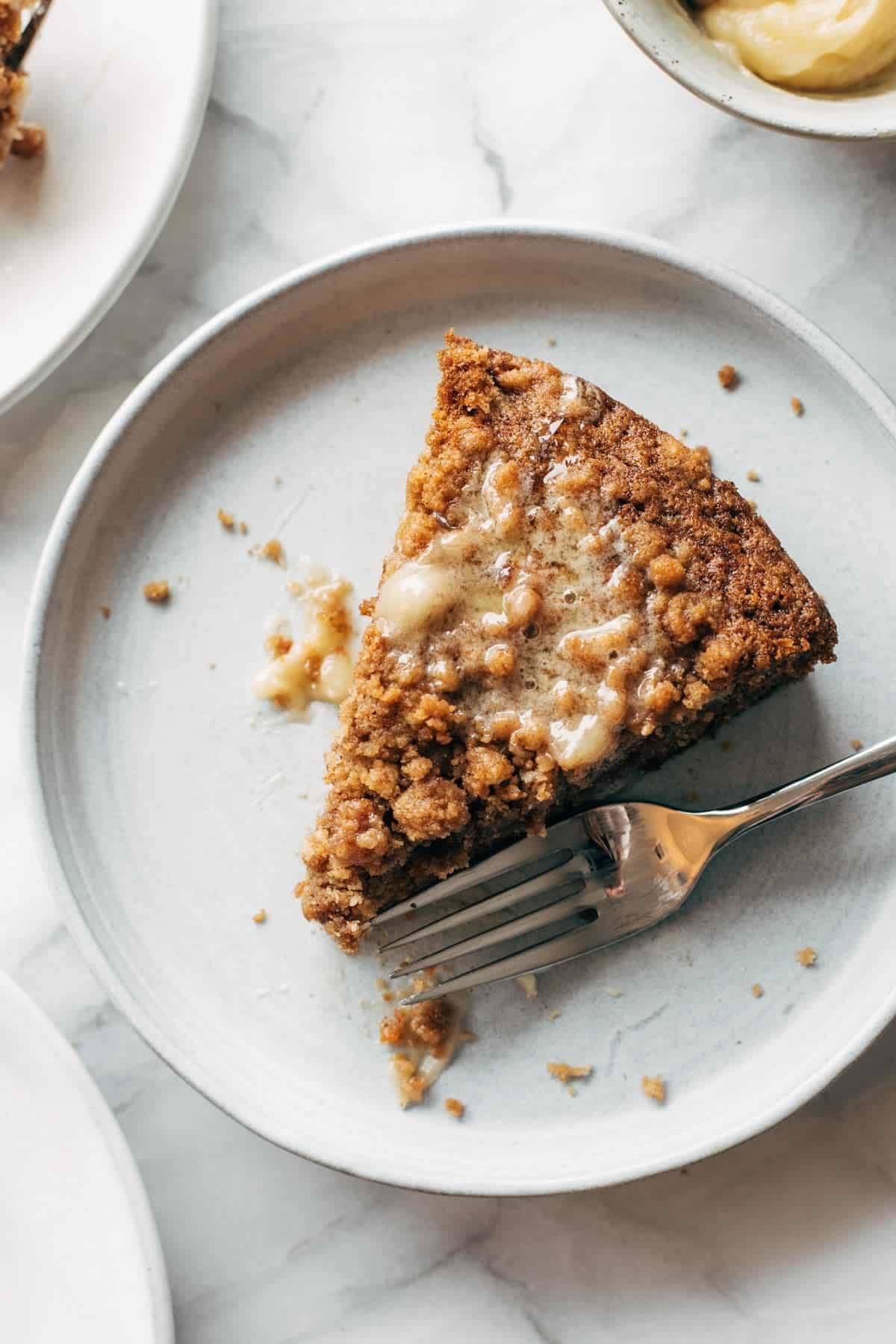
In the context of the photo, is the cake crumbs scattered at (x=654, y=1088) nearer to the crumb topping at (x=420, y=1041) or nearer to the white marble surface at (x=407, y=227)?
the white marble surface at (x=407, y=227)

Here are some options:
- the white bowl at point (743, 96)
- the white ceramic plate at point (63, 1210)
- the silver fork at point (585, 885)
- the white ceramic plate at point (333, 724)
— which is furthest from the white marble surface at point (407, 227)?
the silver fork at point (585, 885)

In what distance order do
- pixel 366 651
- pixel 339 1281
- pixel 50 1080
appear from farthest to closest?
pixel 339 1281, pixel 50 1080, pixel 366 651

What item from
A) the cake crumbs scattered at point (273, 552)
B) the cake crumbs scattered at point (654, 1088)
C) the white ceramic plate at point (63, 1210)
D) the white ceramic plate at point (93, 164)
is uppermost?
the white ceramic plate at point (93, 164)

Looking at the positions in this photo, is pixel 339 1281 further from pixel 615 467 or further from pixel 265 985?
pixel 615 467

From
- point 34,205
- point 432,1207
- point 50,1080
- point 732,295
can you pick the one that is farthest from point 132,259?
point 432,1207

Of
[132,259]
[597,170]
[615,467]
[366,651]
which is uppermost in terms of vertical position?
[597,170]

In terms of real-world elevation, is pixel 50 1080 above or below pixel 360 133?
below

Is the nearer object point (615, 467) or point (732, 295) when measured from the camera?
point (615, 467)
